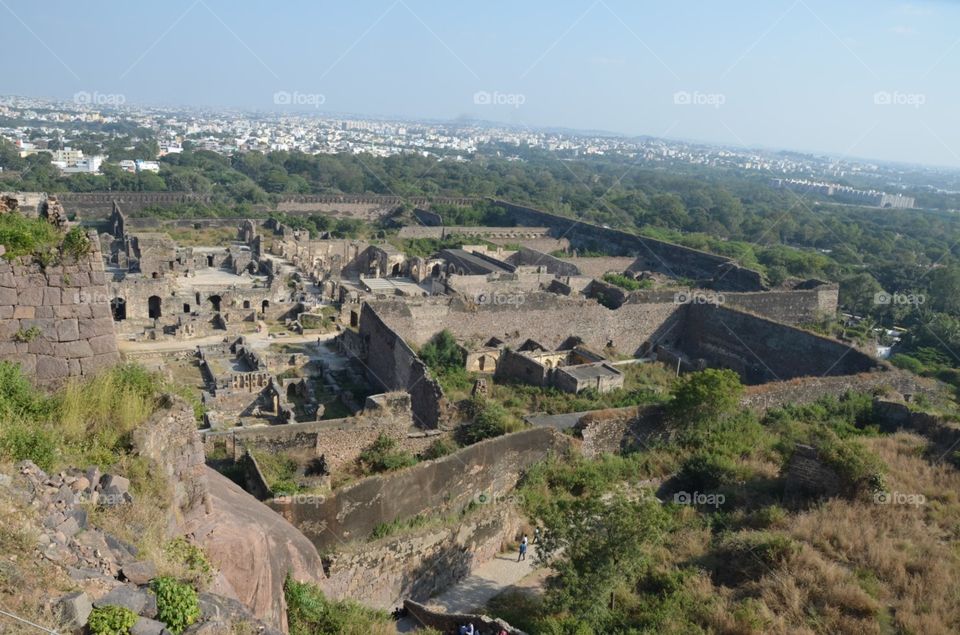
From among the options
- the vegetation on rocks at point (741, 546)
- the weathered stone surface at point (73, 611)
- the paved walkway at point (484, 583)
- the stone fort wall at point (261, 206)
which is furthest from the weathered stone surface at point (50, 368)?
the stone fort wall at point (261, 206)

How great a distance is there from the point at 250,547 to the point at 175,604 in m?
2.17

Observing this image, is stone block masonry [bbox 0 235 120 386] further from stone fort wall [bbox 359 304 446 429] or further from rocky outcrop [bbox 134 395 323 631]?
stone fort wall [bbox 359 304 446 429]

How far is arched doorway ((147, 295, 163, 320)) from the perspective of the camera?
81.9 ft

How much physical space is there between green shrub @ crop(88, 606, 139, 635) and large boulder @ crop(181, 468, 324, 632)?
1721 mm

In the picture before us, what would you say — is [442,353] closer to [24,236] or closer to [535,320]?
[535,320]

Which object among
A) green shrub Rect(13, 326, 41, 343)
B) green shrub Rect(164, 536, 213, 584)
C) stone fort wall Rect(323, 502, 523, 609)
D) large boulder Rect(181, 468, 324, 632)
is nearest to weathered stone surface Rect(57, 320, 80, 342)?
green shrub Rect(13, 326, 41, 343)

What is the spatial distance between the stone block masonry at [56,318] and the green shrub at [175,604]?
2.97m

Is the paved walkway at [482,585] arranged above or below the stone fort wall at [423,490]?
below

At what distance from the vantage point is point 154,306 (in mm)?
25266

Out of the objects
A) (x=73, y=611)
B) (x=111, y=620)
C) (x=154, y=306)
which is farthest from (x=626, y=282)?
(x=73, y=611)

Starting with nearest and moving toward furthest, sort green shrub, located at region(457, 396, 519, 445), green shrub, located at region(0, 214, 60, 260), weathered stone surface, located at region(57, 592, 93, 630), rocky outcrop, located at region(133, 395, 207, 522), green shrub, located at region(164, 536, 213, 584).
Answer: weathered stone surface, located at region(57, 592, 93, 630), green shrub, located at region(164, 536, 213, 584), rocky outcrop, located at region(133, 395, 207, 522), green shrub, located at region(0, 214, 60, 260), green shrub, located at region(457, 396, 519, 445)

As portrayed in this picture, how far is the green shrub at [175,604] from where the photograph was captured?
4238mm

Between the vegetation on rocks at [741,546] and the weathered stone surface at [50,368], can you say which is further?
the vegetation on rocks at [741,546]

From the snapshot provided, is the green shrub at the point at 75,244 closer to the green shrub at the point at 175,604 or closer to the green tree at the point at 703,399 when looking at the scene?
the green shrub at the point at 175,604
